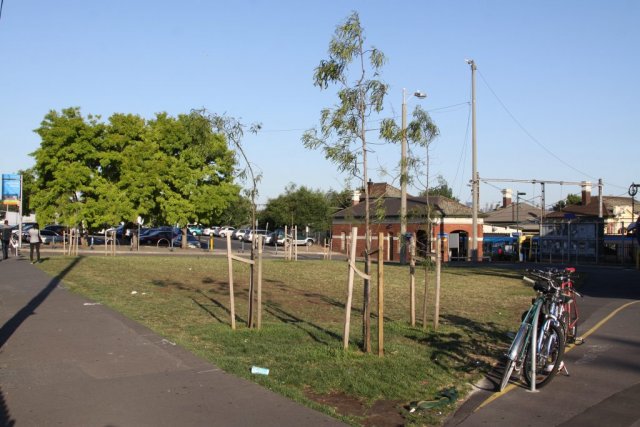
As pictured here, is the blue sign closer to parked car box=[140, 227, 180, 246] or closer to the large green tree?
the large green tree

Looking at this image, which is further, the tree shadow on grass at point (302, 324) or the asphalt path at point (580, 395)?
the tree shadow on grass at point (302, 324)

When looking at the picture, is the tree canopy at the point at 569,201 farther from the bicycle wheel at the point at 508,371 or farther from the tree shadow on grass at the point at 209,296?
the bicycle wheel at the point at 508,371

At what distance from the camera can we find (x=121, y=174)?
4697cm

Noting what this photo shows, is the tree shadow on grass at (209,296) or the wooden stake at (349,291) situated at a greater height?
the wooden stake at (349,291)

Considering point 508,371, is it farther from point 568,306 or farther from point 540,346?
point 568,306

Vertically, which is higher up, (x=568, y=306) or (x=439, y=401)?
(x=568, y=306)

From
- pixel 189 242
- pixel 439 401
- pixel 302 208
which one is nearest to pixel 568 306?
pixel 439 401

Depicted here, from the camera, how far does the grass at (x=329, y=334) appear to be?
7301 millimetres

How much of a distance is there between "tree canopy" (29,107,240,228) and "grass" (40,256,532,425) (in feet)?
81.8

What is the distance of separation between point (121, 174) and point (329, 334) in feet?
129

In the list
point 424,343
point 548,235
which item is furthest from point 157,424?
point 548,235

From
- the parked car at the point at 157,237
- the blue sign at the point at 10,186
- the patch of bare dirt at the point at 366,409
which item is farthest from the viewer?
the parked car at the point at 157,237

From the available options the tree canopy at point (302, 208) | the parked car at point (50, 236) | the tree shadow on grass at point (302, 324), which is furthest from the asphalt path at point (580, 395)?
the tree canopy at point (302, 208)

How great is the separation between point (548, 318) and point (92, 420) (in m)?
5.14
